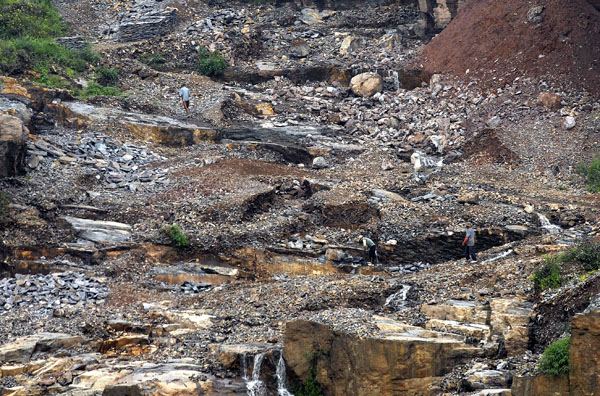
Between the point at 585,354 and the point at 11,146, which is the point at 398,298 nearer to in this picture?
the point at 585,354

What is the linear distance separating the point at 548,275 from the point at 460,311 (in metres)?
1.85

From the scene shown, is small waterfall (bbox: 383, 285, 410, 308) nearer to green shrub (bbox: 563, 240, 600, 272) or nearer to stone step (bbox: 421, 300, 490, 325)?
stone step (bbox: 421, 300, 490, 325)

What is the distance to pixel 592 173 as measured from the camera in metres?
24.0

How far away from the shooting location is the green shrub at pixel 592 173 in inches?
923

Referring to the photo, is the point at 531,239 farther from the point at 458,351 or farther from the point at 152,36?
the point at 152,36

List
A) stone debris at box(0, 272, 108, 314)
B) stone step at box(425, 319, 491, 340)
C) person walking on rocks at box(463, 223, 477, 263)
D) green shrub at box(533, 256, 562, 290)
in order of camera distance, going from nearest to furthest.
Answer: stone step at box(425, 319, 491, 340) → green shrub at box(533, 256, 562, 290) → stone debris at box(0, 272, 108, 314) → person walking on rocks at box(463, 223, 477, 263)

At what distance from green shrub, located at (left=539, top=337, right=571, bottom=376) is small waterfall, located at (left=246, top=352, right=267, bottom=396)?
5.38 metres

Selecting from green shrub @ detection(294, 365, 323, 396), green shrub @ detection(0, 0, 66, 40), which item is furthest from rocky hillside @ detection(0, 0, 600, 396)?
green shrub @ detection(0, 0, 66, 40)

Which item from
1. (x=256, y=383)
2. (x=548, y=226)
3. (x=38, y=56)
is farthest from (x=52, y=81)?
(x=256, y=383)

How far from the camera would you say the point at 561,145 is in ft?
86.5

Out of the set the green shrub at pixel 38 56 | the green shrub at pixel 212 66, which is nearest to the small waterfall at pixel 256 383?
the green shrub at pixel 38 56

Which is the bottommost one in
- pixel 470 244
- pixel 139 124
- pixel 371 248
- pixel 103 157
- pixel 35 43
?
pixel 371 248

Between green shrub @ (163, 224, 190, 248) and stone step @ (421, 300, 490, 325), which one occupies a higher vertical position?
stone step @ (421, 300, 490, 325)

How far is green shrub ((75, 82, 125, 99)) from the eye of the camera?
2975 cm
